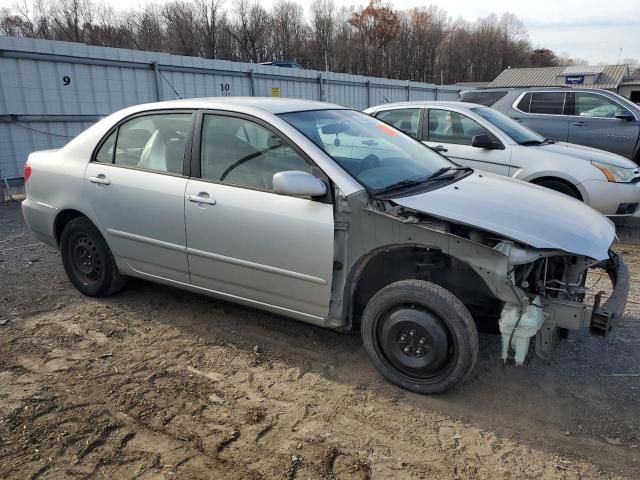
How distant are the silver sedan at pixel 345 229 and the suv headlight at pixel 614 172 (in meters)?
3.04

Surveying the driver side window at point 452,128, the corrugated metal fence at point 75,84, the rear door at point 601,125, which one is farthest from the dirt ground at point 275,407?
the corrugated metal fence at point 75,84

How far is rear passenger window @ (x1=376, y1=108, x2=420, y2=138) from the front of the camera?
7097mm

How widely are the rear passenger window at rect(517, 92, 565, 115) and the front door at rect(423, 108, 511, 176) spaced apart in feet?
10.6

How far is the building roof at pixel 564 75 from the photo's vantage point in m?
50.5

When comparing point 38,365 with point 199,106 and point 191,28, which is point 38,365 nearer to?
point 199,106

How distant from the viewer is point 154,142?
4039 mm

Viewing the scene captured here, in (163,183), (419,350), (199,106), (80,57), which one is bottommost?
(419,350)

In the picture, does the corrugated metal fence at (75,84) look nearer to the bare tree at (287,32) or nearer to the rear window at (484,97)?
the rear window at (484,97)

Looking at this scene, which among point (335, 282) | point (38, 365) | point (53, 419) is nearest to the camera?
point (53, 419)

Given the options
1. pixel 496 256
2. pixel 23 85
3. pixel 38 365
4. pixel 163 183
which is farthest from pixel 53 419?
pixel 23 85

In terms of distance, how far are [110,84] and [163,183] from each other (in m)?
8.26

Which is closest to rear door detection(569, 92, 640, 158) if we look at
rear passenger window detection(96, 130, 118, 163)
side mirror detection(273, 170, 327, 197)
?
side mirror detection(273, 170, 327, 197)

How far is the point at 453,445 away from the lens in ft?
8.84

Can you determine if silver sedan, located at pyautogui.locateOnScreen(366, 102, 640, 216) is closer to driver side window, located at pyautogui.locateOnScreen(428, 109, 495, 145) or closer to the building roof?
driver side window, located at pyautogui.locateOnScreen(428, 109, 495, 145)
